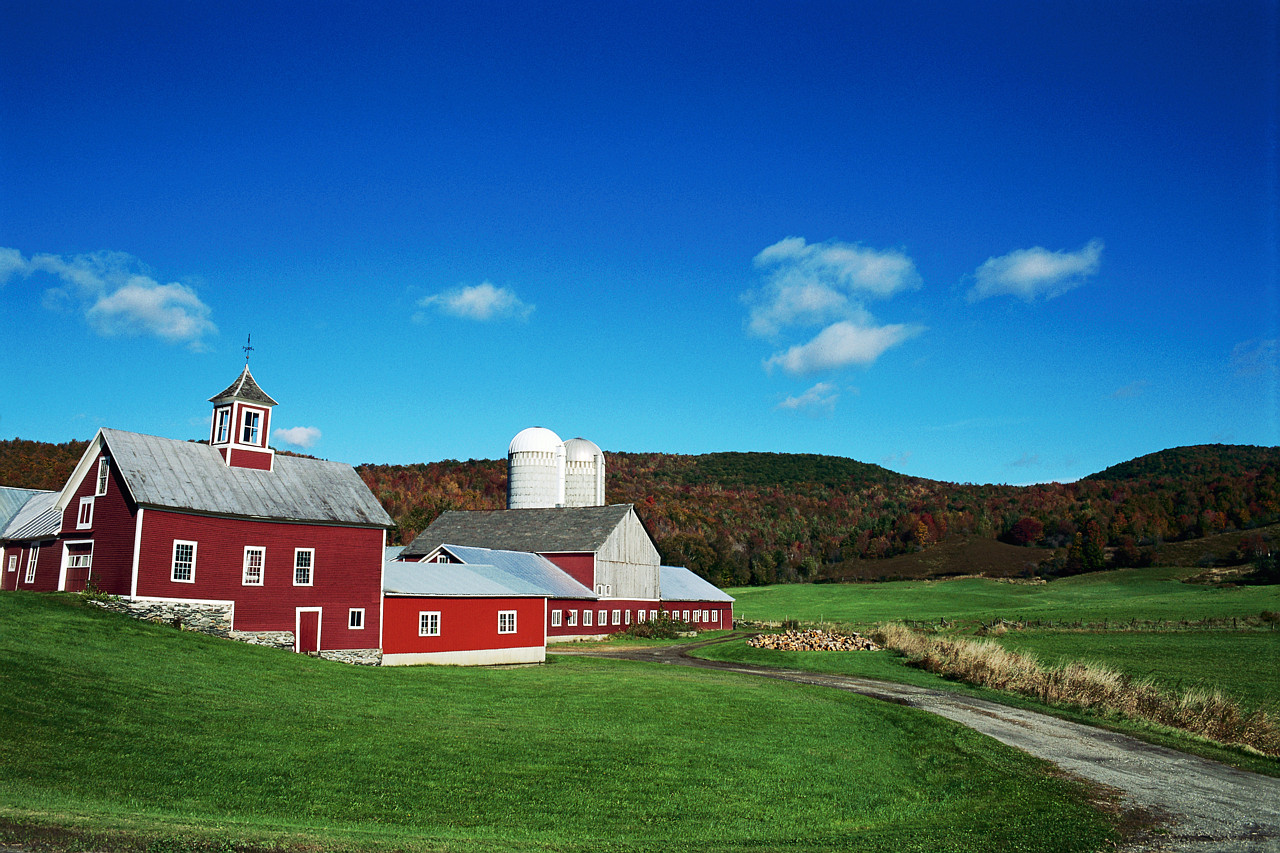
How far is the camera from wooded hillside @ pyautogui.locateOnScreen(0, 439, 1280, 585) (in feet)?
363

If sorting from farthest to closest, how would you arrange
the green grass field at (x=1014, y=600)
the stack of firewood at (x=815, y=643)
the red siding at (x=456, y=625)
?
the green grass field at (x=1014, y=600)
the stack of firewood at (x=815, y=643)
the red siding at (x=456, y=625)

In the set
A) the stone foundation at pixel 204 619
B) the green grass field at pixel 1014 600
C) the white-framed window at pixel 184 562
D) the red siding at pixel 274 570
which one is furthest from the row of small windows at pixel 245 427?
the green grass field at pixel 1014 600

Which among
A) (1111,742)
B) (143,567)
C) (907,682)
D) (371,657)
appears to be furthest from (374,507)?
Answer: (1111,742)

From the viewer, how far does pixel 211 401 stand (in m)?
34.2

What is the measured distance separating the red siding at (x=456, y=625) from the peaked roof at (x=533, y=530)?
18.3 meters

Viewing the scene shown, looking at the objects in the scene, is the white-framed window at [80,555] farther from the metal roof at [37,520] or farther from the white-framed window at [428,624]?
the white-framed window at [428,624]

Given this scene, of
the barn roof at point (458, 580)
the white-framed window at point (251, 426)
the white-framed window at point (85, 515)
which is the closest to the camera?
the white-framed window at point (85, 515)

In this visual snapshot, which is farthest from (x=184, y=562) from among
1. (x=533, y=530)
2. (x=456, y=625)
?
(x=533, y=530)

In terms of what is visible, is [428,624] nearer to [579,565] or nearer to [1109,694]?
[579,565]

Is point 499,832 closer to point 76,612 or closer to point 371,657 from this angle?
point 76,612

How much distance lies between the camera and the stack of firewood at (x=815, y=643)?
4644 centimetres

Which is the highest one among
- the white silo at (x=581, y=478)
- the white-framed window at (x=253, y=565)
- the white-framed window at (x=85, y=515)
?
the white silo at (x=581, y=478)

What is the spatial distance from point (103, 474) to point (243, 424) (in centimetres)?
491

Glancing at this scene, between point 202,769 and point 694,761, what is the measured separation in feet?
25.7
